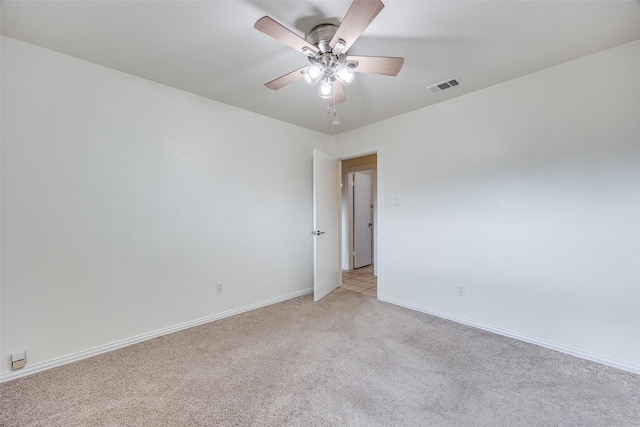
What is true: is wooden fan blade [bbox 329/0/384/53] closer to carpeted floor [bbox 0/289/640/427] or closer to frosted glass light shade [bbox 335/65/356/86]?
frosted glass light shade [bbox 335/65/356/86]

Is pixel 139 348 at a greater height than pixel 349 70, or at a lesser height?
lesser

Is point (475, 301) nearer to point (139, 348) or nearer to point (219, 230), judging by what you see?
point (219, 230)

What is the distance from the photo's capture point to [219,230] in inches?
113

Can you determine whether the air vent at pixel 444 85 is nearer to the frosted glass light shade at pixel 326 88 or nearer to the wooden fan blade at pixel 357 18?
the frosted glass light shade at pixel 326 88

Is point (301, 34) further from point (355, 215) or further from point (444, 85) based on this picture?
point (355, 215)

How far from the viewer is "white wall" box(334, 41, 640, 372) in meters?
1.95

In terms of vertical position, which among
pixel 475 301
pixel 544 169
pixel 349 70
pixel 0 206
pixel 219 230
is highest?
pixel 349 70

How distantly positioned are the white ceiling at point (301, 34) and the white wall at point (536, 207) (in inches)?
12.4

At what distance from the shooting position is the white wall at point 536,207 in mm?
1949

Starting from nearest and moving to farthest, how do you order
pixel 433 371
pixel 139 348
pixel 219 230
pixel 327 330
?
1. pixel 433 371
2. pixel 139 348
3. pixel 327 330
4. pixel 219 230

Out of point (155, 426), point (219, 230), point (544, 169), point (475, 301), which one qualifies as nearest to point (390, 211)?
point (475, 301)

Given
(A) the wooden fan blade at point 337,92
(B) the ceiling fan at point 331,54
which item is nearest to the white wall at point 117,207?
(B) the ceiling fan at point 331,54

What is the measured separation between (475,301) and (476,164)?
140 centimetres

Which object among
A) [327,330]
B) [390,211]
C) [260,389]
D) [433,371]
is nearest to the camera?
[260,389]
